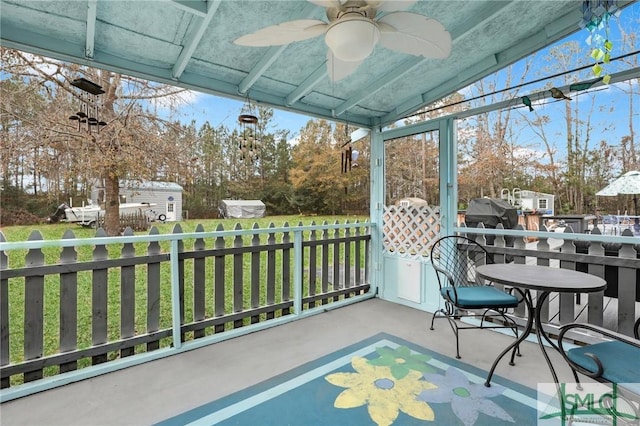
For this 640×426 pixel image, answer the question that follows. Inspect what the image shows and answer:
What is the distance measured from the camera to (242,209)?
405cm

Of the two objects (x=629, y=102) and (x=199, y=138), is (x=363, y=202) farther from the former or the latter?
(x=199, y=138)

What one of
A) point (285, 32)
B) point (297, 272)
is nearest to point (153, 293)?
point (297, 272)

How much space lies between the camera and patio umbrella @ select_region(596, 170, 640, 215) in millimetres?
2486

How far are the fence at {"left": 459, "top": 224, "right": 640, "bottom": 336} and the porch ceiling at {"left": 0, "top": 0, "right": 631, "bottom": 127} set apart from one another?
1598mm

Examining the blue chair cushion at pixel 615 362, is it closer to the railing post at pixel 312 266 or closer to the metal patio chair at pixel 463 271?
the metal patio chair at pixel 463 271

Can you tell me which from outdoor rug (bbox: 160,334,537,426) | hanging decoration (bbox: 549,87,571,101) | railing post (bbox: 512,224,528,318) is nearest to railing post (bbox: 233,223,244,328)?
outdoor rug (bbox: 160,334,537,426)

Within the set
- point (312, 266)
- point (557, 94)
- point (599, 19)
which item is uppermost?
point (599, 19)

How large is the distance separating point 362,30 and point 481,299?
2.07 meters

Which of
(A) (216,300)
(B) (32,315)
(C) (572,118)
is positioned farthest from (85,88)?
(C) (572,118)

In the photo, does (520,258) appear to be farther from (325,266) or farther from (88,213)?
(88,213)

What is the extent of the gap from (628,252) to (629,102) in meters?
1.22

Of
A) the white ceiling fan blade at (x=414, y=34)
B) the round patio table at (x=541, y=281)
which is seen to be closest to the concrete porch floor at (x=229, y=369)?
the round patio table at (x=541, y=281)

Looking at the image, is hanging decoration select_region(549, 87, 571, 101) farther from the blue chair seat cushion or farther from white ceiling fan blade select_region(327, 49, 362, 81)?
white ceiling fan blade select_region(327, 49, 362, 81)

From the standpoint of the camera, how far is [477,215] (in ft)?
10.8
